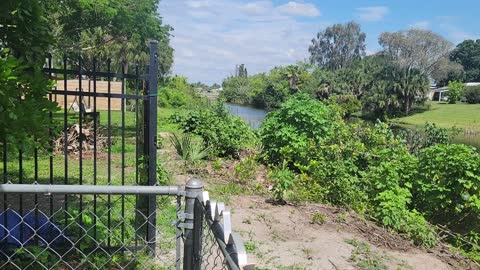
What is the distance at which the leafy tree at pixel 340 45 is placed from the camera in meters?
107

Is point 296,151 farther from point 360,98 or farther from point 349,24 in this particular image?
point 349,24

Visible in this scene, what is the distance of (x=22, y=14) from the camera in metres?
3.21

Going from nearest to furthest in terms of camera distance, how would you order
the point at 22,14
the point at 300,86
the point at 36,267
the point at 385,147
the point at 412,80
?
the point at 22,14
the point at 36,267
the point at 385,147
the point at 412,80
the point at 300,86

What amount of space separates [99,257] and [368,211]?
461 centimetres

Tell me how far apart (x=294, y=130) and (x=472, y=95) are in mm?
71970

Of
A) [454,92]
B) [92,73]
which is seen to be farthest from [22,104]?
[454,92]

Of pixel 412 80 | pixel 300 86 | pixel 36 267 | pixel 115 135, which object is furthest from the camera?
pixel 300 86

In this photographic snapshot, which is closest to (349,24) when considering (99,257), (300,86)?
(300,86)

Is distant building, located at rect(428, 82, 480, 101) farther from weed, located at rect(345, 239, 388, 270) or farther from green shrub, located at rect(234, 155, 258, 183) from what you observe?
weed, located at rect(345, 239, 388, 270)

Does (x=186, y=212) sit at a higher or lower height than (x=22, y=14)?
lower

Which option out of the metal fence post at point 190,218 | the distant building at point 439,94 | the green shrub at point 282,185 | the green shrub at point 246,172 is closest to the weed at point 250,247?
the green shrub at point 282,185

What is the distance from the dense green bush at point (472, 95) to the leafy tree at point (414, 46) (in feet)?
24.8

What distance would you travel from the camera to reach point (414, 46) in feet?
259

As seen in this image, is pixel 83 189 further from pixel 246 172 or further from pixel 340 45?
pixel 340 45
